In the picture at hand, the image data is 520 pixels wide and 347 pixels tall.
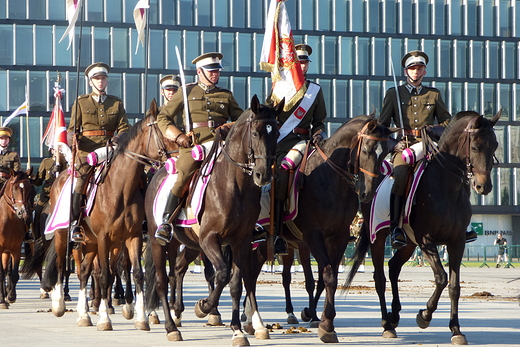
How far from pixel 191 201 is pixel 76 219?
10.3 feet

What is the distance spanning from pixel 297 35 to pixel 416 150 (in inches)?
2077

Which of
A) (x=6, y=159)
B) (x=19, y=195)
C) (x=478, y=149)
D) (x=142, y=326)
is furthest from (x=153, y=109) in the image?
(x=6, y=159)

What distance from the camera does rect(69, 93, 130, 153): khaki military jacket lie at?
46.1 ft

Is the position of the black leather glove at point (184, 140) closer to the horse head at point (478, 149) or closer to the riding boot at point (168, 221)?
the riding boot at point (168, 221)

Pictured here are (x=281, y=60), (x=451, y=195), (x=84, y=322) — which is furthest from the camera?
(x=84, y=322)

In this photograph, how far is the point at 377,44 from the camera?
65.4 metres

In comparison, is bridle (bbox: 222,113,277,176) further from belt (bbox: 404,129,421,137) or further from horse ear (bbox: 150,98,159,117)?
belt (bbox: 404,129,421,137)

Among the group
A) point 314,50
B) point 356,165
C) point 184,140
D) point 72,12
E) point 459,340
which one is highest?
point 314,50

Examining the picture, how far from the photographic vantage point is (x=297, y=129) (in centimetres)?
1211

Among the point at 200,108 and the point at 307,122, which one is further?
the point at 307,122

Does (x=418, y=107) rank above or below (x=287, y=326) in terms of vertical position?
above

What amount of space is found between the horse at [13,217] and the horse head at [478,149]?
377 inches

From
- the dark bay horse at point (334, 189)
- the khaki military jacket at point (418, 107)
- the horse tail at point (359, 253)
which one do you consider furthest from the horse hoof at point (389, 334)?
the khaki military jacket at point (418, 107)

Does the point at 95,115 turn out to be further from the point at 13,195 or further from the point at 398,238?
the point at 398,238
